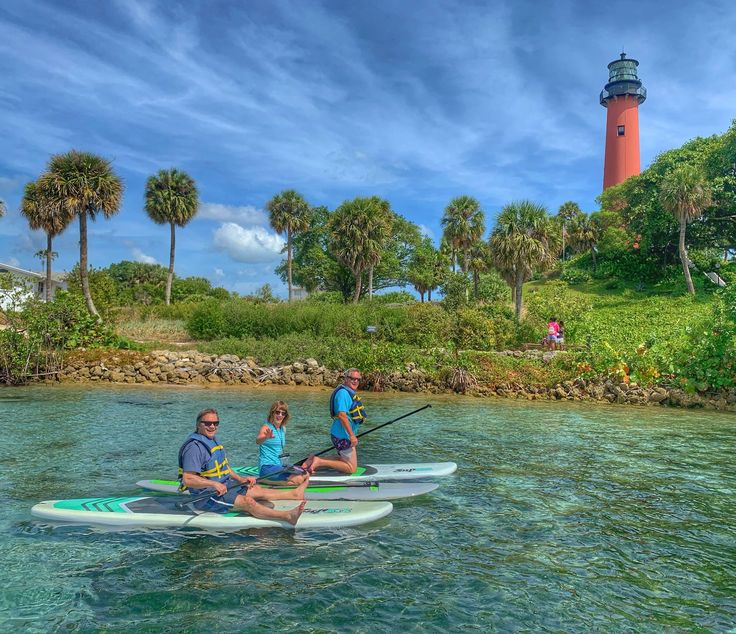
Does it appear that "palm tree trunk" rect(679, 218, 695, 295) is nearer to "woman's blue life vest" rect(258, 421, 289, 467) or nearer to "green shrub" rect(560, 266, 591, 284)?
"green shrub" rect(560, 266, 591, 284)

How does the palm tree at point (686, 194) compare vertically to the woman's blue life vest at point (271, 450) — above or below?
above

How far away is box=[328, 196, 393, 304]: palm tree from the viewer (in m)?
40.8

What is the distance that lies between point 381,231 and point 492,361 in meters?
21.0

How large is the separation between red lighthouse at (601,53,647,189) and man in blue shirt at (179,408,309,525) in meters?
64.5

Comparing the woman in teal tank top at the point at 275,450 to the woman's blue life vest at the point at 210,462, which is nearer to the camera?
the woman's blue life vest at the point at 210,462

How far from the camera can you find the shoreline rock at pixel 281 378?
67.3 feet

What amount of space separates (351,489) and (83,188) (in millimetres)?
25695

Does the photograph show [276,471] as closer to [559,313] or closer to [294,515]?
[294,515]

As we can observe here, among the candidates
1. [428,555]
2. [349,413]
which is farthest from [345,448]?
[428,555]

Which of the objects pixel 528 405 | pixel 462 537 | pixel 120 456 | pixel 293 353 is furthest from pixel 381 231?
pixel 462 537

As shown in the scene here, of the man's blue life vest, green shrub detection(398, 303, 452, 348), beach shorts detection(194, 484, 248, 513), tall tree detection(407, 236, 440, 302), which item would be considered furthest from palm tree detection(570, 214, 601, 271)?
beach shorts detection(194, 484, 248, 513)

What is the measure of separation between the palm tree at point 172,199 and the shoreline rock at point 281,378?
1896 centimetres

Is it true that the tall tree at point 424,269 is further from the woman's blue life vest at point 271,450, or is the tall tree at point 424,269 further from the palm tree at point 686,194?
the woman's blue life vest at point 271,450

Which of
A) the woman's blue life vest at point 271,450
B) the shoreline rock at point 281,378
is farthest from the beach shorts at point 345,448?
the shoreline rock at point 281,378
